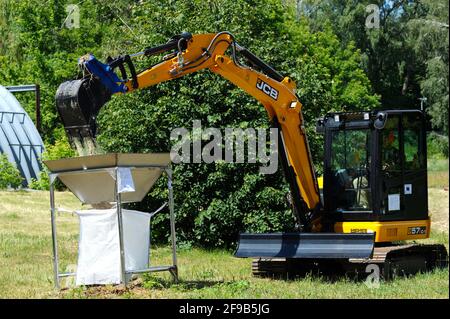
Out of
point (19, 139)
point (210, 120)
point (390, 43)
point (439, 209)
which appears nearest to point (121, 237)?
point (210, 120)

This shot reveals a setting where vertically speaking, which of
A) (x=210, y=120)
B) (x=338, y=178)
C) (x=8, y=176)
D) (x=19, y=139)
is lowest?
(x=338, y=178)

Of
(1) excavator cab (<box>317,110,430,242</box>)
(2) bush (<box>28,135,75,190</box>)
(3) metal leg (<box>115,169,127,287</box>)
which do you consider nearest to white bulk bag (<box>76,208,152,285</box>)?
(3) metal leg (<box>115,169,127,287</box>)

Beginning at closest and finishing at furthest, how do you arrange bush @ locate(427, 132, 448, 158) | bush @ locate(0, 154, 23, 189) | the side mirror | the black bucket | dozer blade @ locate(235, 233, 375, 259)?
the black bucket < dozer blade @ locate(235, 233, 375, 259) < the side mirror < bush @ locate(0, 154, 23, 189) < bush @ locate(427, 132, 448, 158)

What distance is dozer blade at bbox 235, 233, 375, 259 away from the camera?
485 inches

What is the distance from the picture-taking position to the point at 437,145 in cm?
5141

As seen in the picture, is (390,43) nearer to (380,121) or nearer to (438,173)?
(438,173)

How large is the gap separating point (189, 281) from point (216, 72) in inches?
132

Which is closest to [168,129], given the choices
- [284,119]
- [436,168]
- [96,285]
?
[284,119]

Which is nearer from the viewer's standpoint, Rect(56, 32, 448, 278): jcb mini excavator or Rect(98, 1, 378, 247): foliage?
Rect(56, 32, 448, 278): jcb mini excavator

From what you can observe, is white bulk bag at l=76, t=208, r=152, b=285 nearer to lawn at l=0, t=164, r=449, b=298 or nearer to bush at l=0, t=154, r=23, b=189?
lawn at l=0, t=164, r=449, b=298

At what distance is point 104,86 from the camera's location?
35.9ft

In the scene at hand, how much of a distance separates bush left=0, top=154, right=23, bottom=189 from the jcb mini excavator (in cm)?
1761

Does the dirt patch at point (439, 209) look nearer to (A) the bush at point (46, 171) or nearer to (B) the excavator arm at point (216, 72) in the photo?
(B) the excavator arm at point (216, 72)

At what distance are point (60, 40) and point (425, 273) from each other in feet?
113
